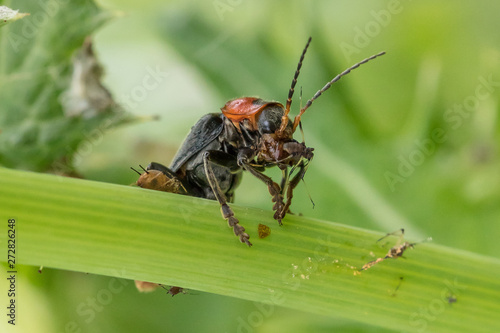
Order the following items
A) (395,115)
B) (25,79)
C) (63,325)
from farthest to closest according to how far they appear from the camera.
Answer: (395,115), (63,325), (25,79)

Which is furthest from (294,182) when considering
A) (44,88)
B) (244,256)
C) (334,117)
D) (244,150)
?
(334,117)

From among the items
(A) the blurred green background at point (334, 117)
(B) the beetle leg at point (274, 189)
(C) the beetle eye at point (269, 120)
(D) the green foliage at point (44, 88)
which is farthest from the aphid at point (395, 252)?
(D) the green foliage at point (44, 88)

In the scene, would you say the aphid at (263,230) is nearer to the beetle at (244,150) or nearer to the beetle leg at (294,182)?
the beetle at (244,150)

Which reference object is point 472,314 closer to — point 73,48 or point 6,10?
point 6,10

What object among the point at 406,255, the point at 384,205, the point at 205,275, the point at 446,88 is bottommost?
the point at 406,255

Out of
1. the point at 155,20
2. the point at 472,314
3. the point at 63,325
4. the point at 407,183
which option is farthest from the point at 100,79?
the point at 472,314

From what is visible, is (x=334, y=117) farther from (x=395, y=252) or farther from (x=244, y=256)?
(x=244, y=256)

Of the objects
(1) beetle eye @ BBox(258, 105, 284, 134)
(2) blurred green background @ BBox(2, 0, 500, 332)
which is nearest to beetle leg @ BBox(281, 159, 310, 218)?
(1) beetle eye @ BBox(258, 105, 284, 134)
